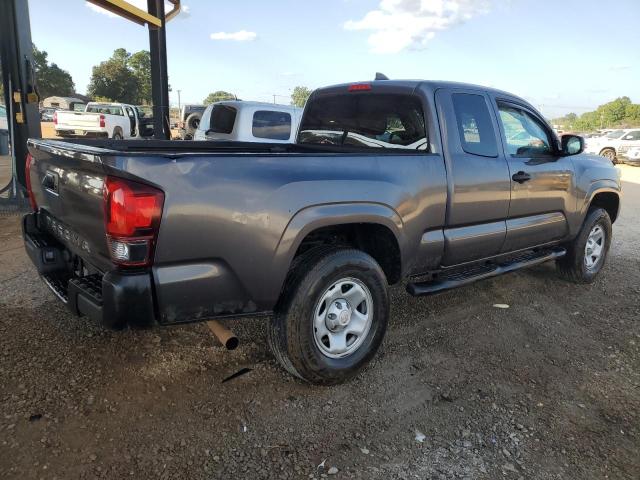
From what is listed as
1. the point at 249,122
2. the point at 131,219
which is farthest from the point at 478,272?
the point at 249,122

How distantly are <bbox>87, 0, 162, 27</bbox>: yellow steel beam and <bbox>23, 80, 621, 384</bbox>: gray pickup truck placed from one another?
202 inches

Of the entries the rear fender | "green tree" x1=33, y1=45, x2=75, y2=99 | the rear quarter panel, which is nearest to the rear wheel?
the rear fender

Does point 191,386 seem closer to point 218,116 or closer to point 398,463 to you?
point 398,463

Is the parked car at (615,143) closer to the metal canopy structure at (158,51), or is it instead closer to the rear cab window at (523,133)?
the metal canopy structure at (158,51)

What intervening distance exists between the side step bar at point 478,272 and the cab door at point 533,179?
5.5 inches

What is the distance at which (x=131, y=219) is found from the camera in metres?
2.28

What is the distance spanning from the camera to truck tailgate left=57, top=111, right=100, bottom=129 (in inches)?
776

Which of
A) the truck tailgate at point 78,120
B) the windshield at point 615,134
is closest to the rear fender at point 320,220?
the truck tailgate at point 78,120

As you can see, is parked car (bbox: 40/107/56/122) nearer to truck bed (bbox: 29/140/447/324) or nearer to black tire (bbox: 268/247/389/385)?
truck bed (bbox: 29/140/447/324)

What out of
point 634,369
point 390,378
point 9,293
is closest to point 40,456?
point 390,378

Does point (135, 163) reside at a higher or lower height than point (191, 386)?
higher

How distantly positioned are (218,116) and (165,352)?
722 cm

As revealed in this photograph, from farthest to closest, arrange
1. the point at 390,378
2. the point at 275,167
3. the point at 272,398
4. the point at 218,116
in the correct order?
the point at 218,116 < the point at 390,378 < the point at 272,398 < the point at 275,167

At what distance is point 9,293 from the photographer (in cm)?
430
